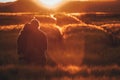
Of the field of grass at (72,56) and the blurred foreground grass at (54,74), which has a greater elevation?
the blurred foreground grass at (54,74)

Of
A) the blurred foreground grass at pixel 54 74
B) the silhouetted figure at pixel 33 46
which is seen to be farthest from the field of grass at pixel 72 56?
Answer: the silhouetted figure at pixel 33 46

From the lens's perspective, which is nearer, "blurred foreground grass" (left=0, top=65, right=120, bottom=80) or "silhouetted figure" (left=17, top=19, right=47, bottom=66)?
"blurred foreground grass" (left=0, top=65, right=120, bottom=80)

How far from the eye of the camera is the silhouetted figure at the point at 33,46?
58.9ft

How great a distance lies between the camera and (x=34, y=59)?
18109 mm

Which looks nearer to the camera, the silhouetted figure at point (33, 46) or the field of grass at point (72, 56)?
the field of grass at point (72, 56)

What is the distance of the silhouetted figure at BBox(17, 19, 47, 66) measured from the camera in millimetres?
17953

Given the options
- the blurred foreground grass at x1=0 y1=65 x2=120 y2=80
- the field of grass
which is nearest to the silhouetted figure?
the field of grass

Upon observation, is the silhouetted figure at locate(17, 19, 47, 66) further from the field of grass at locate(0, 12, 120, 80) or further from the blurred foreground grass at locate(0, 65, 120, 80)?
the blurred foreground grass at locate(0, 65, 120, 80)

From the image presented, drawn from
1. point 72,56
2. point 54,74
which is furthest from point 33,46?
point 72,56

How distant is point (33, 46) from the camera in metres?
18.1

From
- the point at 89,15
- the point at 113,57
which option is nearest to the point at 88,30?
the point at 113,57

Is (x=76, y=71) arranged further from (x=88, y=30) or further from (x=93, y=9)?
(x=93, y=9)

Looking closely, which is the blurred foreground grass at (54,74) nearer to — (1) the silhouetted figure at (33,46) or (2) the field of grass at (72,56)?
(2) the field of grass at (72,56)

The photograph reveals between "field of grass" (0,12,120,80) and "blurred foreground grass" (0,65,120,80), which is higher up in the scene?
"blurred foreground grass" (0,65,120,80)
